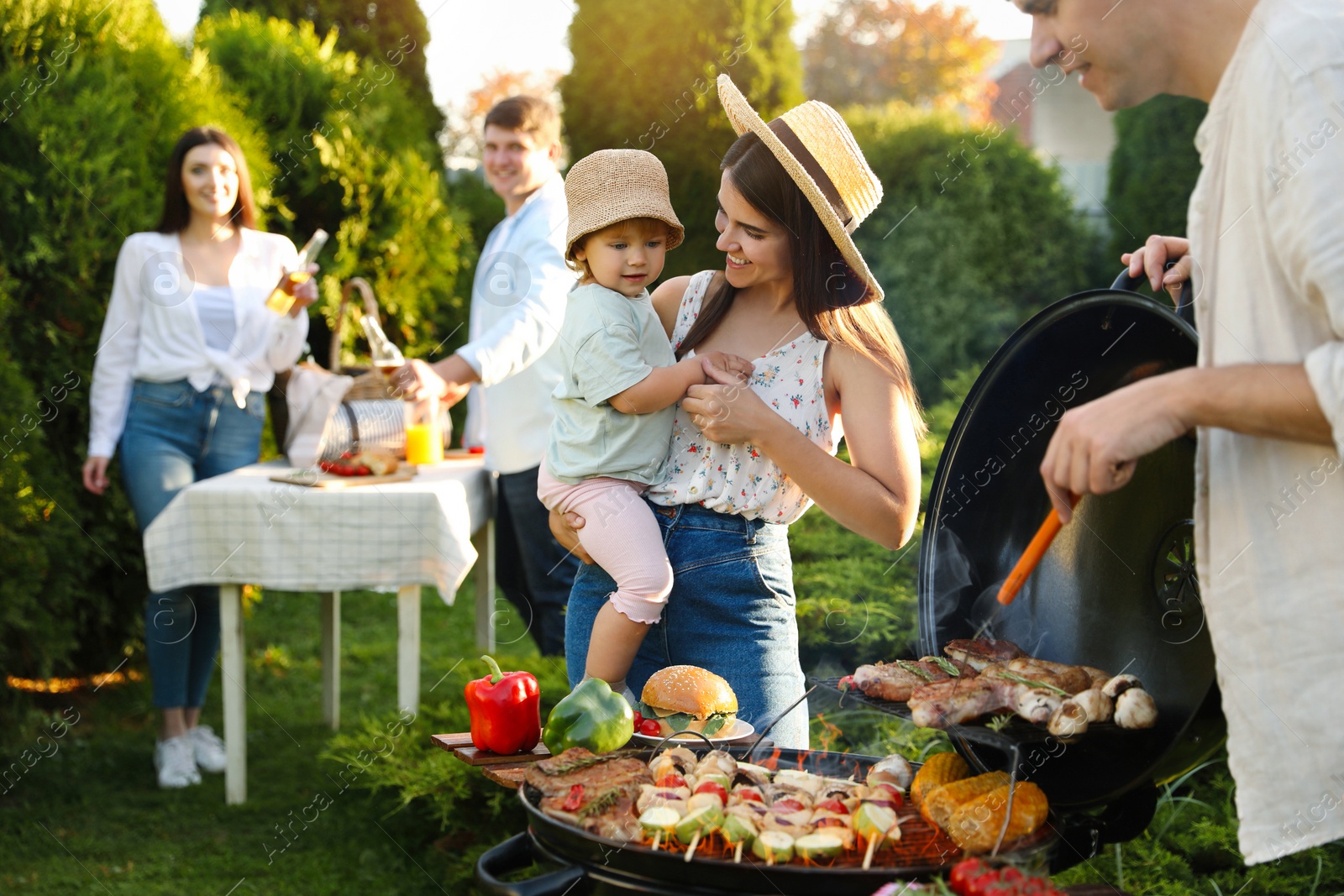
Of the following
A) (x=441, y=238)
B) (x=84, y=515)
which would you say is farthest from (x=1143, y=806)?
(x=441, y=238)

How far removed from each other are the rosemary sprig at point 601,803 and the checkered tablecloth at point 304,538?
2719mm

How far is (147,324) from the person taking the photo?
4.66 m

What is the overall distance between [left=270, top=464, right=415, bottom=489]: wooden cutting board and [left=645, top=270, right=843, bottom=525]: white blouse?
7.98 ft

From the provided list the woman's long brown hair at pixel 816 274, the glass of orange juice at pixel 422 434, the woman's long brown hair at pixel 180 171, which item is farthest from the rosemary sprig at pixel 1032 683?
the woman's long brown hair at pixel 180 171

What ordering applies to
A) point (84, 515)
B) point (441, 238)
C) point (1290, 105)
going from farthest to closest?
point (441, 238), point (84, 515), point (1290, 105)

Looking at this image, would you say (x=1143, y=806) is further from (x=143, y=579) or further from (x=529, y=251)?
(x=143, y=579)

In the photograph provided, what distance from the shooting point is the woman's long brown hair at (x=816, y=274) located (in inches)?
83.1

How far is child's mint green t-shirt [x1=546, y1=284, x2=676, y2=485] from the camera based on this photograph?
220 centimetres

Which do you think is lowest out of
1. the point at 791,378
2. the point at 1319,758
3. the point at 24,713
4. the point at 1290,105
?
the point at 24,713

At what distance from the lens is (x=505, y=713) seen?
2.01 m

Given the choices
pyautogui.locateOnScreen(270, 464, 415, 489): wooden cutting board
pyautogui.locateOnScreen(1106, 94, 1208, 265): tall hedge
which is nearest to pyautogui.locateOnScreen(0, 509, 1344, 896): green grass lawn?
pyautogui.locateOnScreen(270, 464, 415, 489): wooden cutting board

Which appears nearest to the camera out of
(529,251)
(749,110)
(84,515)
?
(749,110)

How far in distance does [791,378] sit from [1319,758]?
119 cm

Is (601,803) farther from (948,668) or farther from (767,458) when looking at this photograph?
(767,458)
